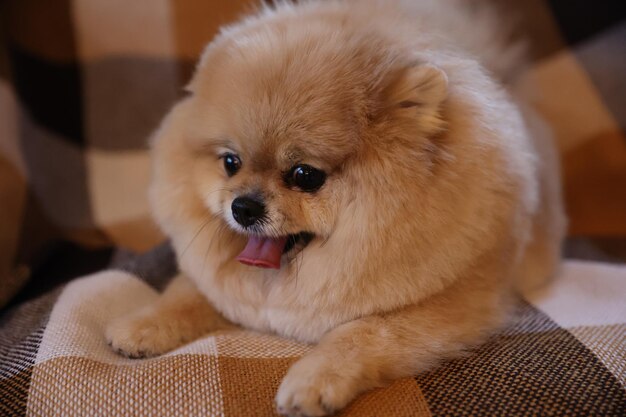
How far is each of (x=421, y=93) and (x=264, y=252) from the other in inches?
16.9

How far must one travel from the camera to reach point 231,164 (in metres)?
1.22

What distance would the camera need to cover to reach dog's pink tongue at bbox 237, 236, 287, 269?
3.94 feet

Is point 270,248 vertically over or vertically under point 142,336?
over

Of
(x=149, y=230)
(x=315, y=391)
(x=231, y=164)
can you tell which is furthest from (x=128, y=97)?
(x=315, y=391)

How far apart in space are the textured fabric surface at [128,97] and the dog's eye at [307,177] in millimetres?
850

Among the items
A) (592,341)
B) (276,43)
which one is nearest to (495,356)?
(592,341)

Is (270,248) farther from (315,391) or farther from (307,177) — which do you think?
(315,391)

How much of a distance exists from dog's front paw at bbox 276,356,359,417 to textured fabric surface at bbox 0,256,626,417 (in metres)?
0.04

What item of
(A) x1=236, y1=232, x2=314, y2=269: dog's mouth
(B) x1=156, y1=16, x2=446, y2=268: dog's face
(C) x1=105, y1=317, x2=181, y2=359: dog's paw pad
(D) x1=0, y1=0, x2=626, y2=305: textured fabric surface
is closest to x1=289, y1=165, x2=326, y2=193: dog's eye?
(B) x1=156, y1=16, x2=446, y2=268: dog's face

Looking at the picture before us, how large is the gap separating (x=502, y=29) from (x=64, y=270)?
1.51 m

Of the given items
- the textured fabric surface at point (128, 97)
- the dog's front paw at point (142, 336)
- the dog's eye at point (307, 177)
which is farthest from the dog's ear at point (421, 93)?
the textured fabric surface at point (128, 97)

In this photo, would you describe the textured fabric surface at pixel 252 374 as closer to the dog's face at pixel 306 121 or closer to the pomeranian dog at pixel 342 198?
the pomeranian dog at pixel 342 198

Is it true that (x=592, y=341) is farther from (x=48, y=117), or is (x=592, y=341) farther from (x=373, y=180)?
(x=48, y=117)

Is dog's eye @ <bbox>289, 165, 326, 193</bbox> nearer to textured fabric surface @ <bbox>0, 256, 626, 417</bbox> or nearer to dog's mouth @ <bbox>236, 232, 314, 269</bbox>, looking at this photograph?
dog's mouth @ <bbox>236, 232, 314, 269</bbox>
